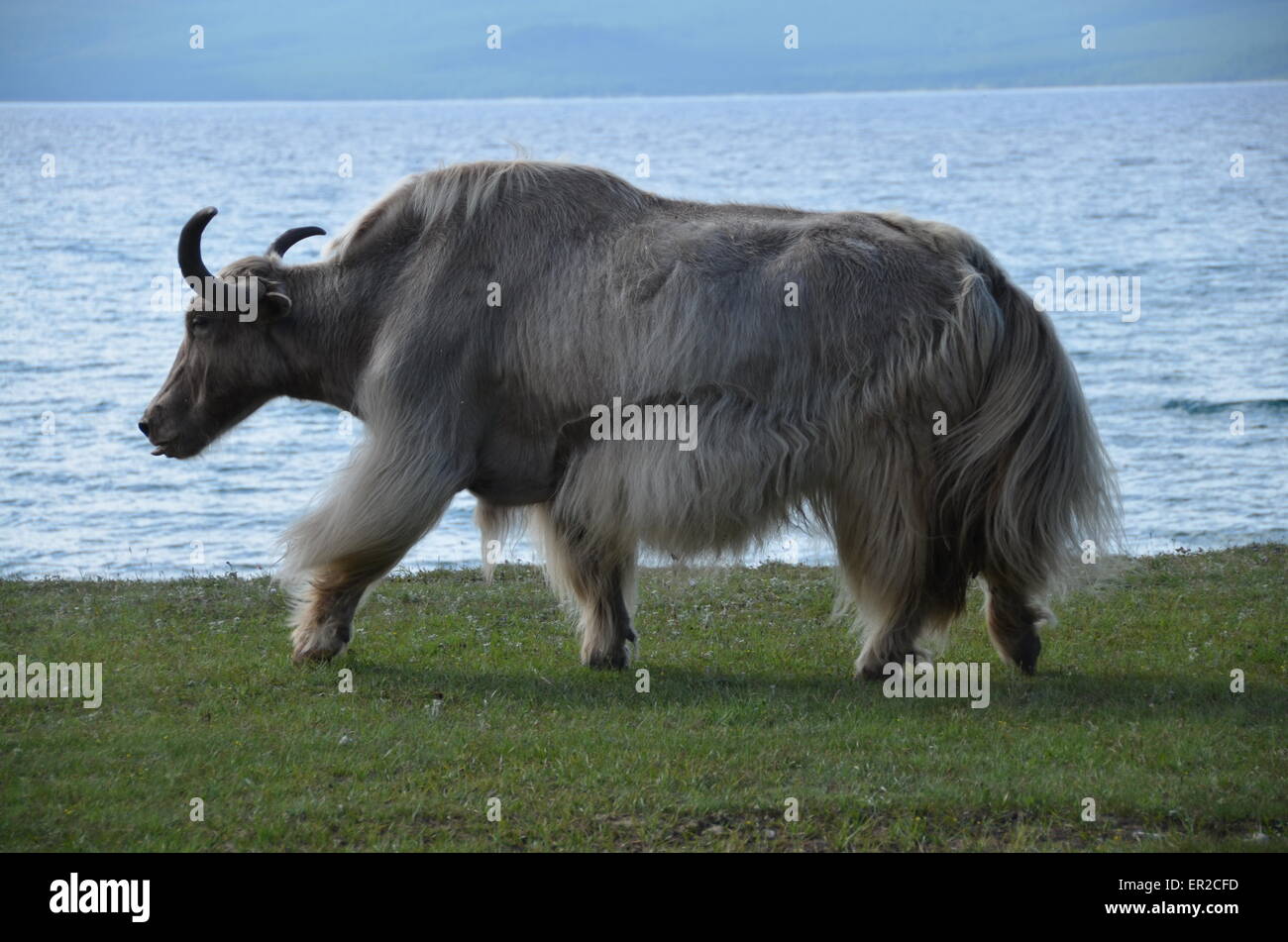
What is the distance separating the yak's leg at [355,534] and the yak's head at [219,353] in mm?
990

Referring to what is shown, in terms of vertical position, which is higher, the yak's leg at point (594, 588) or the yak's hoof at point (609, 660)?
the yak's leg at point (594, 588)

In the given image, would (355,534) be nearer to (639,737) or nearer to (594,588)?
(594,588)

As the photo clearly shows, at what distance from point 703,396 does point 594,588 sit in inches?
60.8

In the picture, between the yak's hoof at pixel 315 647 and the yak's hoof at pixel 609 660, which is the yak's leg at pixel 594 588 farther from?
the yak's hoof at pixel 315 647

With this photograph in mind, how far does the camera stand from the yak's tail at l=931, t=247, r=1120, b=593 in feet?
27.1

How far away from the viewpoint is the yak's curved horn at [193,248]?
30.3 ft

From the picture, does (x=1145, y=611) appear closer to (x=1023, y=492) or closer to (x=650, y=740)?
(x=1023, y=492)

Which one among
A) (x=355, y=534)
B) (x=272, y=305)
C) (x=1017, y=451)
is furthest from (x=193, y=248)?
(x=1017, y=451)

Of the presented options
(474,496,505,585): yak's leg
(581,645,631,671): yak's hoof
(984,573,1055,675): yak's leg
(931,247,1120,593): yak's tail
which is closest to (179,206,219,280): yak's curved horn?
(474,496,505,585): yak's leg

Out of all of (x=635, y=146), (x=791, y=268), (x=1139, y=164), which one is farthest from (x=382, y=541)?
(x=635, y=146)

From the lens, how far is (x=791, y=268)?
8555 millimetres

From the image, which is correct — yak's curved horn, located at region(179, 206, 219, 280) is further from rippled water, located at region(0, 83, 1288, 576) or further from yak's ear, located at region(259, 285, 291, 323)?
rippled water, located at region(0, 83, 1288, 576)

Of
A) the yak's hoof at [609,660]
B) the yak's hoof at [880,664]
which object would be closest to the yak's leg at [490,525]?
the yak's hoof at [609,660]
